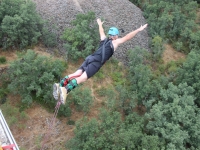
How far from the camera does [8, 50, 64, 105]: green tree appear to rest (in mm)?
14602

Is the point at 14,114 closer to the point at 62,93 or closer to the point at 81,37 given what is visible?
the point at 81,37

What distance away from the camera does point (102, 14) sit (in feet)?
62.8

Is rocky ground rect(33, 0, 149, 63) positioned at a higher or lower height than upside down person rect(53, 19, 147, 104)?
lower

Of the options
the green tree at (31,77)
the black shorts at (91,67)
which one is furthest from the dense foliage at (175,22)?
the black shorts at (91,67)

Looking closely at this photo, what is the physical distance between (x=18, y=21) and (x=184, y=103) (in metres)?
9.70

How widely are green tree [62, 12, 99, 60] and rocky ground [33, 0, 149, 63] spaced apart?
2.89 feet

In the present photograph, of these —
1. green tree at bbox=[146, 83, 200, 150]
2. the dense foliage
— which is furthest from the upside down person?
the dense foliage

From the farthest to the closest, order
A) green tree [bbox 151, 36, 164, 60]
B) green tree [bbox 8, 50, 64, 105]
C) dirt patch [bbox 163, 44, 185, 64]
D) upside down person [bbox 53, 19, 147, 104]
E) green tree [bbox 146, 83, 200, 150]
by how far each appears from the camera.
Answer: dirt patch [bbox 163, 44, 185, 64] → green tree [bbox 151, 36, 164, 60] → green tree [bbox 8, 50, 64, 105] → green tree [bbox 146, 83, 200, 150] → upside down person [bbox 53, 19, 147, 104]

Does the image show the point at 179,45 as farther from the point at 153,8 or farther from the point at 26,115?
the point at 26,115

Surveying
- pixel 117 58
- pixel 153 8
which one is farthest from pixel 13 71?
pixel 153 8

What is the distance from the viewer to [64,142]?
1462cm

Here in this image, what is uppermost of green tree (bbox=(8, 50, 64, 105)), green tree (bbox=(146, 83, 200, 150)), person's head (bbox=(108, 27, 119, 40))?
person's head (bbox=(108, 27, 119, 40))

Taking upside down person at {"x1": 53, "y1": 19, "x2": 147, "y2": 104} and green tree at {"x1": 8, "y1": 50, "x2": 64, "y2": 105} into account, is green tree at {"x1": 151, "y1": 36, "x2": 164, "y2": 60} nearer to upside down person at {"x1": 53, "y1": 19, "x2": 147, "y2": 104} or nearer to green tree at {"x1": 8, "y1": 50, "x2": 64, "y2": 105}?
green tree at {"x1": 8, "y1": 50, "x2": 64, "y2": 105}

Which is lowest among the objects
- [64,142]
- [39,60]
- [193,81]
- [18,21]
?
[64,142]
